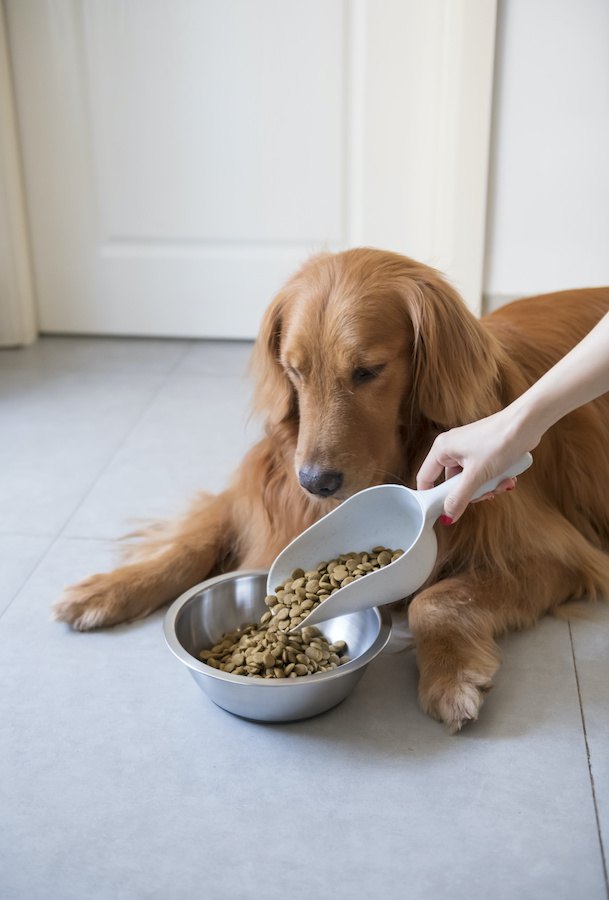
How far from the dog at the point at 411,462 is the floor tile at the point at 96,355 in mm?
1383

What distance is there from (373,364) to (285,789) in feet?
2.63

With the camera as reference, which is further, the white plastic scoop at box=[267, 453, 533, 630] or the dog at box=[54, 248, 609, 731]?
the dog at box=[54, 248, 609, 731]

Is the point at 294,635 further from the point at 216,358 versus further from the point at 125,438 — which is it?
the point at 216,358

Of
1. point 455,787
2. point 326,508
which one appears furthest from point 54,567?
point 455,787

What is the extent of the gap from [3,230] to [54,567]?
186 centimetres

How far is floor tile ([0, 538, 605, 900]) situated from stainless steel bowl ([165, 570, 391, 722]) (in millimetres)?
67

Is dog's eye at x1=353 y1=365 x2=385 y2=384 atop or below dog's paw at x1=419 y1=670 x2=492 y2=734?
atop

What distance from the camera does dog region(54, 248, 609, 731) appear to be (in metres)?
1.92

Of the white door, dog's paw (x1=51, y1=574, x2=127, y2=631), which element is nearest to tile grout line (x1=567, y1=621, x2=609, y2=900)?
dog's paw (x1=51, y1=574, x2=127, y2=631)

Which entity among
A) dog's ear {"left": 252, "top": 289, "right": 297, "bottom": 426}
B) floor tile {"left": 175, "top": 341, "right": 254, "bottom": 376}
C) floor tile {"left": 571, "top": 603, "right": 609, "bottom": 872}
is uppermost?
dog's ear {"left": 252, "top": 289, "right": 297, "bottom": 426}

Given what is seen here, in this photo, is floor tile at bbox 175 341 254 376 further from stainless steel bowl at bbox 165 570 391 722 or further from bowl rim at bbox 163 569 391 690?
bowl rim at bbox 163 569 391 690

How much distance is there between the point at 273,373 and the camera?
6.93 feet

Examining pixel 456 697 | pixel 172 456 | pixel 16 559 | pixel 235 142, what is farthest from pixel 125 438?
pixel 456 697

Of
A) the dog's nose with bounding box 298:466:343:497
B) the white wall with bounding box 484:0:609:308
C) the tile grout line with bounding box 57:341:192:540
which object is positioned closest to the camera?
the dog's nose with bounding box 298:466:343:497
